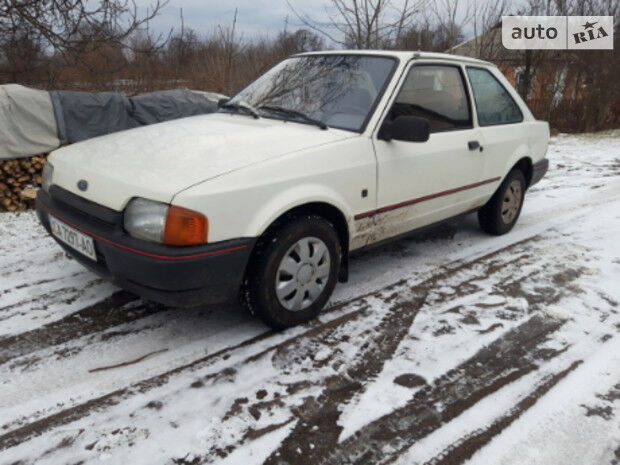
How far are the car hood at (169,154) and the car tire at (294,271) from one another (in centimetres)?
46

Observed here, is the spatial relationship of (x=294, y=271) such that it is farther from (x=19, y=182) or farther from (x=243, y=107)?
(x=19, y=182)

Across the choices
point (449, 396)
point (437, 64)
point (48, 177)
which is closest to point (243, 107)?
point (48, 177)

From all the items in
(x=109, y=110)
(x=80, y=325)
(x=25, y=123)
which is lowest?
(x=80, y=325)

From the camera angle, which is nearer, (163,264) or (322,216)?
(163,264)

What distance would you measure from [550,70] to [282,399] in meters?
16.5

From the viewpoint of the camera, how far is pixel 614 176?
7.75 metres

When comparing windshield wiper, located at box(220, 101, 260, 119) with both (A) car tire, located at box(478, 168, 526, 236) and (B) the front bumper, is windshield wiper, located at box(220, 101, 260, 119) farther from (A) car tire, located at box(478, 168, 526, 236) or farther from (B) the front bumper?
(A) car tire, located at box(478, 168, 526, 236)

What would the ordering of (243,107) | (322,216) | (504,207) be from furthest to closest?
(504,207) → (243,107) → (322,216)

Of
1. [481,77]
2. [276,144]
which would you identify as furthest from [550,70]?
[276,144]

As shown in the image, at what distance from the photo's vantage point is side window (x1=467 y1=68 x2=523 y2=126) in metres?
4.12

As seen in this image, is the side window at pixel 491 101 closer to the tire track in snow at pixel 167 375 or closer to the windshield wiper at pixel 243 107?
the tire track in snow at pixel 167 375

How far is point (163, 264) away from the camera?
7.49ft

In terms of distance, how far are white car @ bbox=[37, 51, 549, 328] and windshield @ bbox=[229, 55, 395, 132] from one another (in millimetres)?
11

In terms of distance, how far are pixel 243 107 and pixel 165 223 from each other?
1.64 metres
